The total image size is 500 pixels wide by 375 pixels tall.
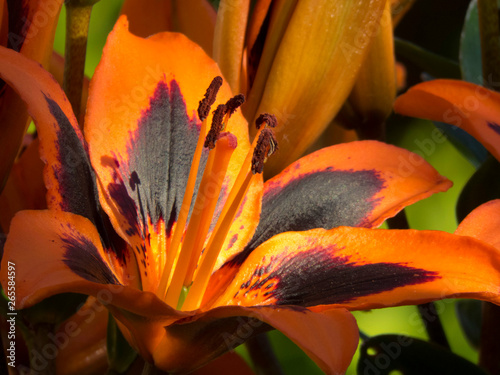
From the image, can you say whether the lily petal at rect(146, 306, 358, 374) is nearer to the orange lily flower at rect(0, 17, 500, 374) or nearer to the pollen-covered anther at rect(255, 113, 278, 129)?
the orange lily flower at rect(0, 17, 500, 374)

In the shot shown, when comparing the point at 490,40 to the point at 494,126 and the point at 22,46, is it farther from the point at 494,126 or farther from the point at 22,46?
the point at 22,46

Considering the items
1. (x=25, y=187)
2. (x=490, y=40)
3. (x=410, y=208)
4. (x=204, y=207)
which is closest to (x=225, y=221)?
(x=204, y=207)

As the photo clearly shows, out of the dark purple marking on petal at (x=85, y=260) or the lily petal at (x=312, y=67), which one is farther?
the lily petal at (x=312, y=67)

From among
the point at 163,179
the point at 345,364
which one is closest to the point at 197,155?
the point at 163,179

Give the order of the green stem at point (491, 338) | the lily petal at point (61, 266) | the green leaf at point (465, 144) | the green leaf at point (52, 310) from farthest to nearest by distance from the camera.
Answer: the green leaf at point (465, 144), the green stem at point (491, 338), the green leaf at point (52, 310), the lily petal at point (61, 266)

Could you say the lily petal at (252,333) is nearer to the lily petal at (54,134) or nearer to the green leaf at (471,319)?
the lily petal at (54,134)

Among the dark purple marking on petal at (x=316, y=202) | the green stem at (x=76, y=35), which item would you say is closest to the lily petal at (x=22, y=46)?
the green stem at (x=76, y=35)
